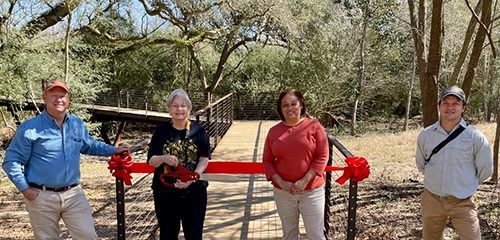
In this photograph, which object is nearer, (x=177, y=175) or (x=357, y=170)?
(x=177, y=175)

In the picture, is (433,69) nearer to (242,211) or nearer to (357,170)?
(242,211)

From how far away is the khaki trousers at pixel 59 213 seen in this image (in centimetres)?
Result: 291

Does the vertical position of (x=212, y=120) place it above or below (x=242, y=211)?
above

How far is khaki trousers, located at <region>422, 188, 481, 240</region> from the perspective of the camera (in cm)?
300

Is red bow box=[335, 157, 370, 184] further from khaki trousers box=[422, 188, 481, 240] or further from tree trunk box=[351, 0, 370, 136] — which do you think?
tree trunk box=[351, 0, 370, 136]

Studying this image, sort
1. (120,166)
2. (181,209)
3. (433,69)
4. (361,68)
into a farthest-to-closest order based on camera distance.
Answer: (361,68)
(433,69)
(120,166)
(181,209)

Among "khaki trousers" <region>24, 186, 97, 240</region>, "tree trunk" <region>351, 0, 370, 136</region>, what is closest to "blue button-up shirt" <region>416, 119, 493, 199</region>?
"khaki trousers" <region>24, 186, 97, 240</region>

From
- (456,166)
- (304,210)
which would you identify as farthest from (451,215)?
(304,210)

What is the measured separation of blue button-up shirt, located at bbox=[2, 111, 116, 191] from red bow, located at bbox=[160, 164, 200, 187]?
1.88 ft

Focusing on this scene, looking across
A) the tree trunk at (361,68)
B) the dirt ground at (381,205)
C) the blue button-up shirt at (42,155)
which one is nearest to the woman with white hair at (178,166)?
the blue button-up shirt at (42,155)

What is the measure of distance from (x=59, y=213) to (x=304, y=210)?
152cm

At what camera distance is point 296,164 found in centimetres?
300

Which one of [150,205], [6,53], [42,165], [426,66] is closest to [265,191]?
[150,205]

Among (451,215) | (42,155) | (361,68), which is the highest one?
(361,68)
